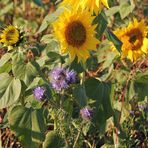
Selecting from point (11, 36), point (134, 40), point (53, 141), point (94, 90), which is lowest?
point (53, 141)

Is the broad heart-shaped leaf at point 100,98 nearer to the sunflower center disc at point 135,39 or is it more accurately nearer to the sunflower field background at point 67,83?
the sunflower field background at point 67,83

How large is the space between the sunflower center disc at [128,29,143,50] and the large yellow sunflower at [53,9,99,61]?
39cm

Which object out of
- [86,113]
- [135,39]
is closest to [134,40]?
[135,39]

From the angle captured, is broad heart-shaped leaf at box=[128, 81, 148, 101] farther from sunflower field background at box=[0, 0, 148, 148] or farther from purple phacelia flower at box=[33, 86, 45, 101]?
purple phacelia flower at box=[33, 86, 45, 101]

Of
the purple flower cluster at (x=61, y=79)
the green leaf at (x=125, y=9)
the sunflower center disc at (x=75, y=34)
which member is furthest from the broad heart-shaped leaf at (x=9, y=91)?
the green leaf at (x=125, y=9)

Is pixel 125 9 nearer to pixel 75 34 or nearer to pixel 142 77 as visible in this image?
pixel 142 77

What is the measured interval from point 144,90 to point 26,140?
1.80 ft

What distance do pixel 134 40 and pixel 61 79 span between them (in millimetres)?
607

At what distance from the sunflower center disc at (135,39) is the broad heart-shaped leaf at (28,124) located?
0.63 meters

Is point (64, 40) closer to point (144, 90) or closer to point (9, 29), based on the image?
point (9, 29)

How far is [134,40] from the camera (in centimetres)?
205

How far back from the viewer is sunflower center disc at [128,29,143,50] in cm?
203

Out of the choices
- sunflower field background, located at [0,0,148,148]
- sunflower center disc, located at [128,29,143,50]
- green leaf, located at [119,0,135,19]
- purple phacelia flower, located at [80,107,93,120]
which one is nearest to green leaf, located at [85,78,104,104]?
sunflower field background, located at [0,0,148,148]

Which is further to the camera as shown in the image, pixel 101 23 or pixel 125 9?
pixel 125 9
